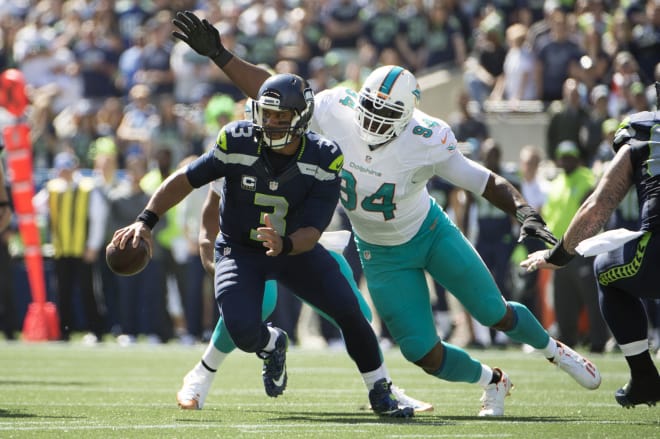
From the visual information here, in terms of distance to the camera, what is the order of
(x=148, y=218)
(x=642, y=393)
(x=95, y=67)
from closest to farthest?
1. (x=642, y=393)
2. (x=148, y=218)
3. (x=95, y=67)

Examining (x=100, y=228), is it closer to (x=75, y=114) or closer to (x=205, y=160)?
(x=75, y=114)

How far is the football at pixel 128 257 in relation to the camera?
6.31 m

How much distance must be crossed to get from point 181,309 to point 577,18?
210 inches

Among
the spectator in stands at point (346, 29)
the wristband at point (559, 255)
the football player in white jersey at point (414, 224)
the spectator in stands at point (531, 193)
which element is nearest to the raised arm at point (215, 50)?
the football player in white jersey at point (414, 224)

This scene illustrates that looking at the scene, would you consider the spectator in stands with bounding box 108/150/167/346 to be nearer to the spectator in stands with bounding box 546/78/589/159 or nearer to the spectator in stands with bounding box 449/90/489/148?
the spectator in stands with bounding box 449/90/489/148

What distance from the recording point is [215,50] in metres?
7.45

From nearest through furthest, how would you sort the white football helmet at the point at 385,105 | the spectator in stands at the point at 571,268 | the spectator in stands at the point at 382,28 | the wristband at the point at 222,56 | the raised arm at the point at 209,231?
the white football helmet at the point at 385,105 < the raised arm at the point at 209,231 < the wristband at the point at 222,56 < the spectator in stands at the point at 571,268 < the spectator in stands at the point at 382,28

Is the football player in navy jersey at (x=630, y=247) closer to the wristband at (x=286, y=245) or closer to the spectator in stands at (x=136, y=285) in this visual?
the wristband at (x=286, y=245)

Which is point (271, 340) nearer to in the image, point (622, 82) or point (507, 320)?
point (507, 320)

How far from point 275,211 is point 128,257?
759 millimetres

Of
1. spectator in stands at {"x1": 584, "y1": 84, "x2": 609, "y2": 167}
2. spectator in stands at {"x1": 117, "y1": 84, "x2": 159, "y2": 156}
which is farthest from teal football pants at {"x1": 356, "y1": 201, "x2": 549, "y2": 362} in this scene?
spectator in stands at {"x1": 117, "y1": 84, "x2": 159, "y2": 156}

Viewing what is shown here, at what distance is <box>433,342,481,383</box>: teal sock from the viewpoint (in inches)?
270

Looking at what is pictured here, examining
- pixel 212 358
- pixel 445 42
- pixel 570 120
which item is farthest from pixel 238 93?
pixel 212 358

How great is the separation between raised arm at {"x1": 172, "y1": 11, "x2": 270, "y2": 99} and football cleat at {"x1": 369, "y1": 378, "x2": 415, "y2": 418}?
1799 mm
